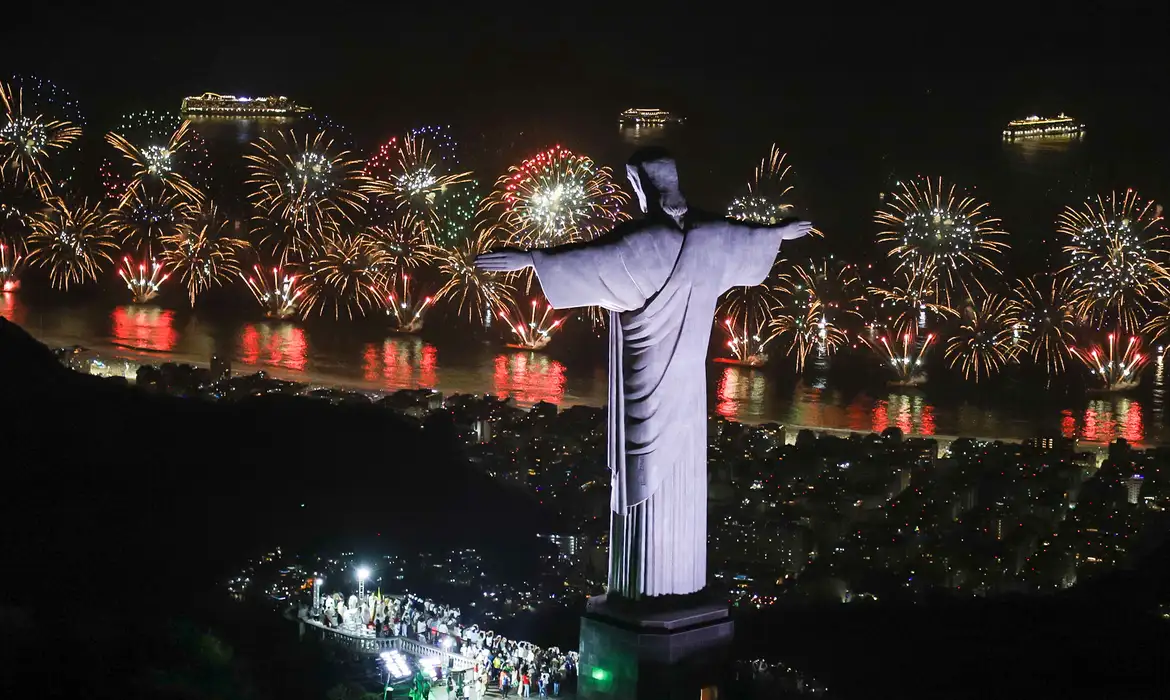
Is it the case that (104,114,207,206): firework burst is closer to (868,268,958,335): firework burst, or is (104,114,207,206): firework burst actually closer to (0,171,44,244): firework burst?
(0,171,44,244): firework burst

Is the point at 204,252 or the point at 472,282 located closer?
the point at 472,282

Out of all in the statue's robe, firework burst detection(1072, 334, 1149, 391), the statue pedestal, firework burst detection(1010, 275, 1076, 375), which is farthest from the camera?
firework burst detection(1010, 275, 1076, 375)

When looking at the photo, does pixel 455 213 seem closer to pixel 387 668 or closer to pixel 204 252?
pixel 204 252

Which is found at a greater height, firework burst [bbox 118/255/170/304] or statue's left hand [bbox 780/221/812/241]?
firework burst [bbox 118/255/170/304]

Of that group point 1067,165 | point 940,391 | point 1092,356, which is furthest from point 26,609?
point 1067,165

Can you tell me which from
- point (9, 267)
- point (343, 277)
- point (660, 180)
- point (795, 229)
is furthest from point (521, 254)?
point (9, 267)

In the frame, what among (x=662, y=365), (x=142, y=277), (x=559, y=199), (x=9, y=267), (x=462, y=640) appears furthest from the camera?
(x=142, y=277)

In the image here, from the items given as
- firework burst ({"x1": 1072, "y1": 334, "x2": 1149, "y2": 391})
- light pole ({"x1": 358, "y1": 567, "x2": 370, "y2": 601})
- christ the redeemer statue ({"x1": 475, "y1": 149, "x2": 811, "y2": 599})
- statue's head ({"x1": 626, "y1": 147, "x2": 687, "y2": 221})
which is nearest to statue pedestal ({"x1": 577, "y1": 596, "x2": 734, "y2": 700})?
christ the redeemer statue ({"x1": 475, "y1": 149, "x2": 811, "y2": 599})

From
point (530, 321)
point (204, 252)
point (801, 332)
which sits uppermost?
point (204, 252)
